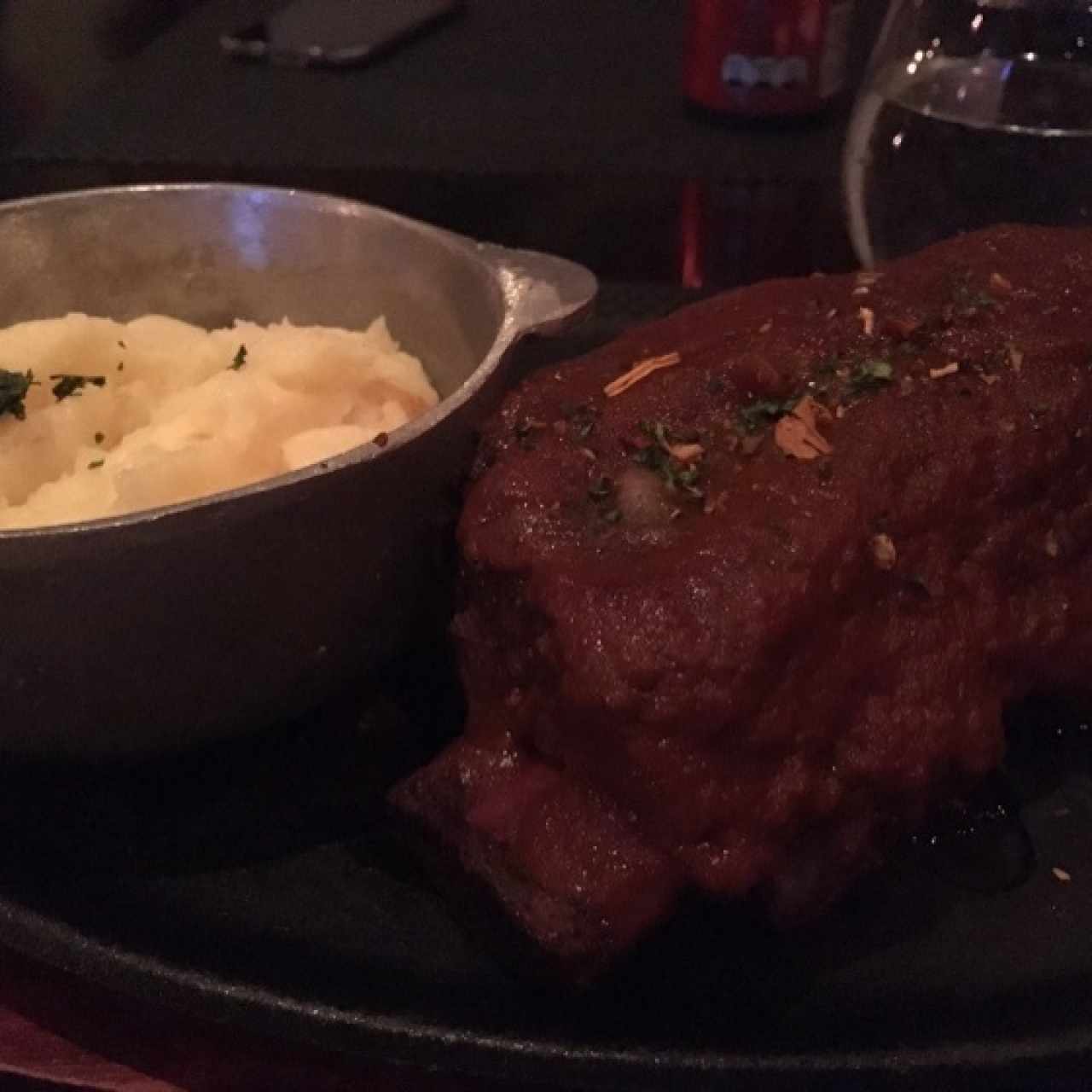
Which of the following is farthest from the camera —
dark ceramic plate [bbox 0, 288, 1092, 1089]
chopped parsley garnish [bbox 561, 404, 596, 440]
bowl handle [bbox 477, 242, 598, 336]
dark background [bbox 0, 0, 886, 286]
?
dark background [bbox 0, 0, 886, 286]

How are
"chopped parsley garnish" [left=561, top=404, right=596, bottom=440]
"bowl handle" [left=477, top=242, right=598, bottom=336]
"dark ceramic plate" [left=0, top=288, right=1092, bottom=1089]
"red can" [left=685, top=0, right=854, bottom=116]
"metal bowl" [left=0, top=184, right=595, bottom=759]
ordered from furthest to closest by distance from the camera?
"red can" [left=685, top=0, right=854, bottom=116], "bowl handle" [left=477, top=242, right=598, bottom=336], "chopped parsley garnish" [left=561, top=404, right=596, bottom=440], "metal bowl" [left=0, top=184, right=595, bottom=759], "dark ceramic plate" [left=0, top=288, right=1092, bottom=1089]

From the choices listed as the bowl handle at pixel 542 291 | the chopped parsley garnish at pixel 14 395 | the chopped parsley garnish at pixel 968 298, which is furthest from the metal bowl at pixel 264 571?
the chopped parsley garnish at pixel 968 298

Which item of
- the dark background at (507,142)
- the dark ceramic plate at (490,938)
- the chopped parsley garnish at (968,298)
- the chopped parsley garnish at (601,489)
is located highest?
the chopped parsley garnish at (968,298)

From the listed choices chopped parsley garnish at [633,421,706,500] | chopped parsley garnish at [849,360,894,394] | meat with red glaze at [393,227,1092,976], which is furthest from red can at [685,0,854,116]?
chopped parsley garnish at [633,421,706,500]

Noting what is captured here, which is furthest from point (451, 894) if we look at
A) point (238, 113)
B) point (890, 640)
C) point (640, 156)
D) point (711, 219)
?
point (238, 113)

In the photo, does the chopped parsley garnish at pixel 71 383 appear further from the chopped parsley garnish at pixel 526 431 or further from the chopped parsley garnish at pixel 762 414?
the chopped parsley garnish at pixel 762 414

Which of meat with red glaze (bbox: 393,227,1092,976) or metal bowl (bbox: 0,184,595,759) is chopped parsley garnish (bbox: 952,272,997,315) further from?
metal bowl (bbox: 0,184,595,759)

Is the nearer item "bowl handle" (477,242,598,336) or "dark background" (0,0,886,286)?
"bowl handle" (477,242,598,336)
